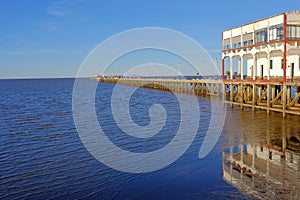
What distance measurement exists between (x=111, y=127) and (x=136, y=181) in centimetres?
1168

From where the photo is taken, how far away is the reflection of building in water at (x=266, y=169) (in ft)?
30.1

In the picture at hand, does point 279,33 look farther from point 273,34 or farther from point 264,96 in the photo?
point 264,96

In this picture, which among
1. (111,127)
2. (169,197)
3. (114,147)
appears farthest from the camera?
(111,127)

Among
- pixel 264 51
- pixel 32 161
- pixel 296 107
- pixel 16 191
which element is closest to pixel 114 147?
pixel 32 161

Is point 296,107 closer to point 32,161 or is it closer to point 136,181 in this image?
point 136,181

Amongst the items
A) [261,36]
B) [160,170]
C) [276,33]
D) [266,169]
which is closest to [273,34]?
[276,33]

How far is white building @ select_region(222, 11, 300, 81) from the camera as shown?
2461 centimetres

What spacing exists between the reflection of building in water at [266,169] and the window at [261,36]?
1443 centimetres

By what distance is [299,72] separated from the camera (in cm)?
2605

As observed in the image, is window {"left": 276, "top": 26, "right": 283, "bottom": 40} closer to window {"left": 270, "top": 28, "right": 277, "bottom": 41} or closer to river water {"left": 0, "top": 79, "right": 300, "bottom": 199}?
window {"left": 270, "top": 28, "right": 277, "bottom": 41}

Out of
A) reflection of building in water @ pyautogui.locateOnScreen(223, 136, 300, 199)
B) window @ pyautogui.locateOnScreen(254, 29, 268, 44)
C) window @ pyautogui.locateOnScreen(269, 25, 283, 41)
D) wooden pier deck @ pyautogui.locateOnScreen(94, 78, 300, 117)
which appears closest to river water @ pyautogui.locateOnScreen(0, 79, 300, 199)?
reflection of building in water @ pyautogui.locateOnScreen(223, 136, 300, 199)

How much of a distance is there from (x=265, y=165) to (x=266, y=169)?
54 cm

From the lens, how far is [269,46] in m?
26.2

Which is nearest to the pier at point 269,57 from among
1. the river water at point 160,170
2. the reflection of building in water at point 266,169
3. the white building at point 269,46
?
the white building at point 269,46
